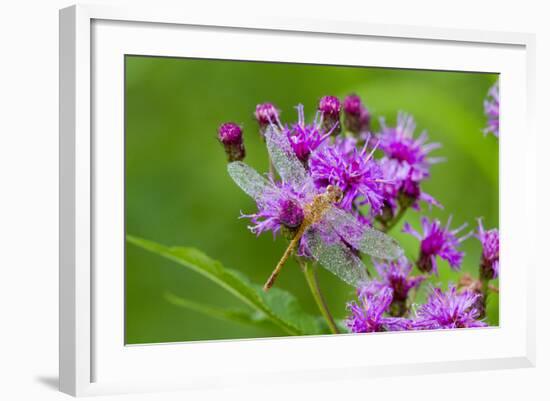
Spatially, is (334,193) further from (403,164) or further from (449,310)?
(449,310)

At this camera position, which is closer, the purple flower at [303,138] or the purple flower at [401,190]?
the purple flower at [303,138]

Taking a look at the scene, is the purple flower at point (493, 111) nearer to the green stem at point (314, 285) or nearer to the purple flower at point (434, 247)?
the purple flower at point (434, 247)

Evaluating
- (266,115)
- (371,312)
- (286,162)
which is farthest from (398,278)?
(266,115)

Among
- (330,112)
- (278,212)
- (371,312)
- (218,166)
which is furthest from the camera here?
(218,166)

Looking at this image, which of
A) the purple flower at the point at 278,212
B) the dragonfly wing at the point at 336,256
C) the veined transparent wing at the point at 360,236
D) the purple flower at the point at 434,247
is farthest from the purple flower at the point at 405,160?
the purple flower at the point at 278,212

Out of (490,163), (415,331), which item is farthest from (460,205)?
(415,331)
